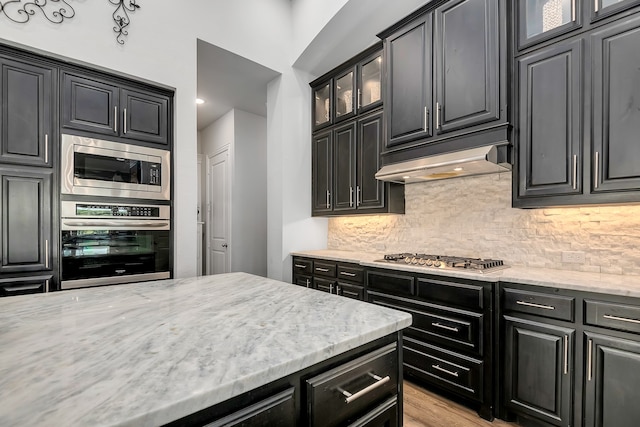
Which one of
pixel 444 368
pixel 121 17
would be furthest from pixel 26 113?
pixel 444 368

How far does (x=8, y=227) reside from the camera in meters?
2.13

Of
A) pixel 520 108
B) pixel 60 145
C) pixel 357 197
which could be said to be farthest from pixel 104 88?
pixel 520 108

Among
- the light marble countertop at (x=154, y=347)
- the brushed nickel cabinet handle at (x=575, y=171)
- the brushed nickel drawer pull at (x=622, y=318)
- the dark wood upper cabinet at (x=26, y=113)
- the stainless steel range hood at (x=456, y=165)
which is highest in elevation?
the dark wood upper cabinet at (x=26, y=113)

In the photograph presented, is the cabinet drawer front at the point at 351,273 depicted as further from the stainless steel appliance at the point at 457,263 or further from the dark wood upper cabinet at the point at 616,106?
the dark wood upper cabinet at the point at 616,106

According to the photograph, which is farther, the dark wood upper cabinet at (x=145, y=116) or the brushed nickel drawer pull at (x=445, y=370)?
the dark wood upper cabinet at (x=145, y=116)

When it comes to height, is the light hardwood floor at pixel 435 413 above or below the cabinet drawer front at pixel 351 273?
below

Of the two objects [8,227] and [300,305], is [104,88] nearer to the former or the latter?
[8,227]

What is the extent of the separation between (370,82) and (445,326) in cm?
256

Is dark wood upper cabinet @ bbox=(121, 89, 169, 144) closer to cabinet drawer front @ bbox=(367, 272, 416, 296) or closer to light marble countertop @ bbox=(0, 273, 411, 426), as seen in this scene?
light marble countertop @ bbox=(0, 273, 411, 426)

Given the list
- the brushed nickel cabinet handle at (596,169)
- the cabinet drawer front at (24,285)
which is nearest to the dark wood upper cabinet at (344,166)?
the brushed nickel cabinet handle at (596,169)

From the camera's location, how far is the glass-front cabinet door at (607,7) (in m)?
1.77

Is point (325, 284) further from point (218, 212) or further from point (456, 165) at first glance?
point (218, 212)

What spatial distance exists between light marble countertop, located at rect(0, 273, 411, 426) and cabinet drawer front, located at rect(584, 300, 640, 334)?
1369mm

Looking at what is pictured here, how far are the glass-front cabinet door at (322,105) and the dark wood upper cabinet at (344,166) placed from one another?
0.29m
